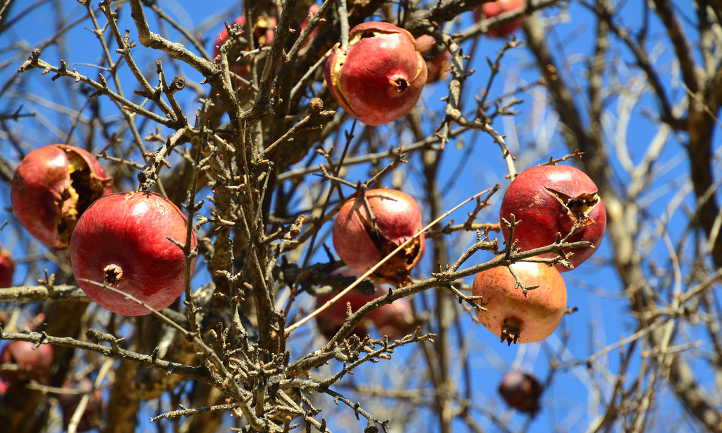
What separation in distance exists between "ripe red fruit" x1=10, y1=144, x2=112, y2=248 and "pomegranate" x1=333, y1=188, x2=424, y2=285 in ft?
1.96

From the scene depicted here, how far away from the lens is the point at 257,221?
1387 mm

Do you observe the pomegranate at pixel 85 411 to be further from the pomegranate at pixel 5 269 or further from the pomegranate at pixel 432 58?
the pomegranate at pixel 432 58

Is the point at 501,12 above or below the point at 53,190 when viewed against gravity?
above

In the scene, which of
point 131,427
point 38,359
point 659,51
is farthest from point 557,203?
point 659,51

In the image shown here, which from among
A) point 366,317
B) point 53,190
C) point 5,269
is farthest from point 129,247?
point 5,269

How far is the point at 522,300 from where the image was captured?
5.13 feet

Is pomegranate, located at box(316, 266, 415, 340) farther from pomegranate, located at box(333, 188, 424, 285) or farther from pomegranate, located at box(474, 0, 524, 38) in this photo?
pomegranate, located at box(474, 0, 524, 38)

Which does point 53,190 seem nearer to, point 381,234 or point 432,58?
point 381,234

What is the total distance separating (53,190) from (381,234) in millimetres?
752

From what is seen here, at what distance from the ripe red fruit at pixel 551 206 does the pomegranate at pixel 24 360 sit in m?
1.74

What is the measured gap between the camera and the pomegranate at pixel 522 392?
116 inches

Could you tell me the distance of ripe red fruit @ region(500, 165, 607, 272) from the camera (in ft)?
4.99

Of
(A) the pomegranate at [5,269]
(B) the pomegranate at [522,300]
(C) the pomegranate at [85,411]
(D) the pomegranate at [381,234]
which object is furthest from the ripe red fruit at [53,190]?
(C) the pomegranate at [85,411]

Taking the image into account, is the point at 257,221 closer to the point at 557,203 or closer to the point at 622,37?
the point at 557,203
